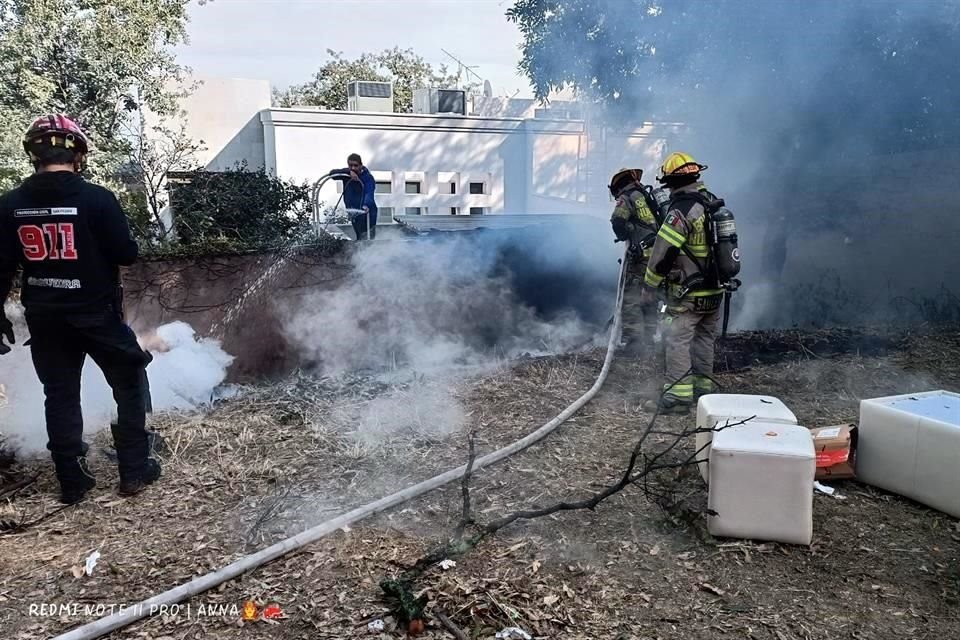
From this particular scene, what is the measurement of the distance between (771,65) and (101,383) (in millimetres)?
8468

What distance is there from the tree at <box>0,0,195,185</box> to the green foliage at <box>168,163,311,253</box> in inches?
144

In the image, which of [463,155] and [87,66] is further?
[463,155]

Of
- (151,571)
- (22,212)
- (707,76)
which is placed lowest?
(151,571)

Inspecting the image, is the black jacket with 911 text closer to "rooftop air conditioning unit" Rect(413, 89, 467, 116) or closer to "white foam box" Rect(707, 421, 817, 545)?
"white foam box" Rect(707, 421, 817, 545)

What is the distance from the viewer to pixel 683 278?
187 inches

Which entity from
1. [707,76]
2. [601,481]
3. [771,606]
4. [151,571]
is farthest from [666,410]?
[707,76]

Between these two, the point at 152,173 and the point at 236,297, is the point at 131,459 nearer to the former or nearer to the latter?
the point at 236,297

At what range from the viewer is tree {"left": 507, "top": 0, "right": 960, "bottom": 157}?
7918mm

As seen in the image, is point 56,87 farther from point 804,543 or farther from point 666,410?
point 804,543

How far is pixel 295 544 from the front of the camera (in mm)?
2832

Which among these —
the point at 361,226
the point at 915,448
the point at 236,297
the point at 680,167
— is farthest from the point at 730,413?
the point at 361,226

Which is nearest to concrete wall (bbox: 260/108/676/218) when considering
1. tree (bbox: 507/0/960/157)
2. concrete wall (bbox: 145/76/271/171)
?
concrete wall (bbox: 145/76/271/171)

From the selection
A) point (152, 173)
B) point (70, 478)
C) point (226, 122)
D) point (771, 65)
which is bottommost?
point (70, 478)

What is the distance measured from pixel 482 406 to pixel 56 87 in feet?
32.5
